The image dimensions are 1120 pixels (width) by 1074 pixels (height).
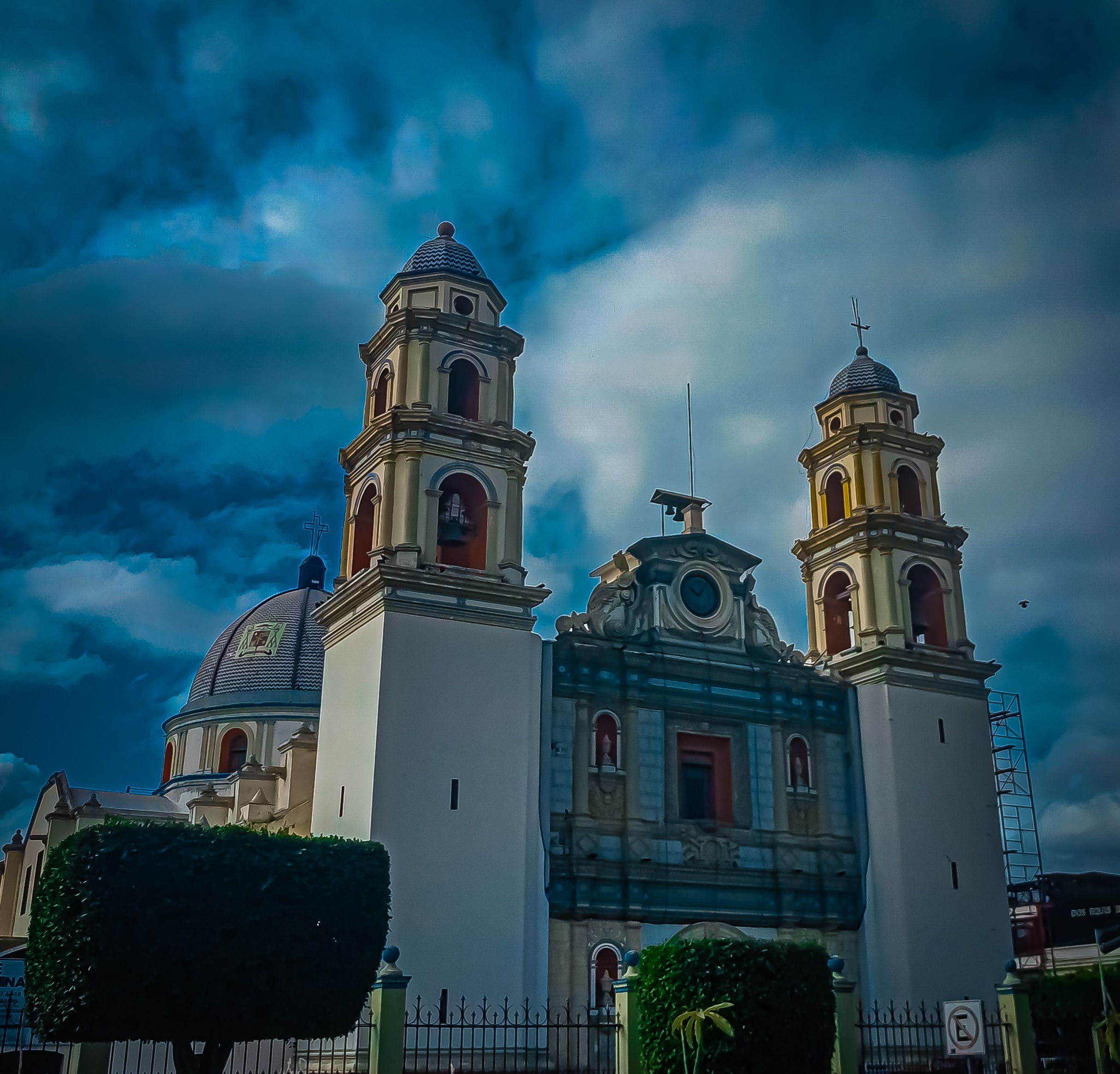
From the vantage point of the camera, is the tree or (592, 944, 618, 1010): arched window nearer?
the tree

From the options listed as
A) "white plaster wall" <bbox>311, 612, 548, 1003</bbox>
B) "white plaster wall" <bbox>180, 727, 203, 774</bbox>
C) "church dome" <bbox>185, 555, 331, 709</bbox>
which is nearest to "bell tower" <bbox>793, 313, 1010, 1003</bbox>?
"white plaster wall" <bbox>311, 612, 548, 1003</bbox>

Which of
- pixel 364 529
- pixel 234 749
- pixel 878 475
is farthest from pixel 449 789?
pixel 234 749

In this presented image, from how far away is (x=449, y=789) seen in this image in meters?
22.7

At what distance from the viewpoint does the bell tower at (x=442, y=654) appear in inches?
867

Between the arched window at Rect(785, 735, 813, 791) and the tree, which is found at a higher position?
the arched window at Rect(785, 735, 813, 791)

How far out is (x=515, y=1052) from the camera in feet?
67.5

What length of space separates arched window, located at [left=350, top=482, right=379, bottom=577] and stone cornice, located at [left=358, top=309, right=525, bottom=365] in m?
3.37

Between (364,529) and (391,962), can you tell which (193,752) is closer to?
(364,529)

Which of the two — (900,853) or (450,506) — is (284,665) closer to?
(450,506)

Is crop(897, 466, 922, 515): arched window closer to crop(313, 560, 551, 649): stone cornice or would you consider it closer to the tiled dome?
the tiled dome

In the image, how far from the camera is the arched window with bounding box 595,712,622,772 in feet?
81.5

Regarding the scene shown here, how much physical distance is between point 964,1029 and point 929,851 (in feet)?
35.3

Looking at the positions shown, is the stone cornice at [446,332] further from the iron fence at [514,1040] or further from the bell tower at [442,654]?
the iron fence at [514,1040]

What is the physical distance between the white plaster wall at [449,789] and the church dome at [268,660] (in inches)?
728
